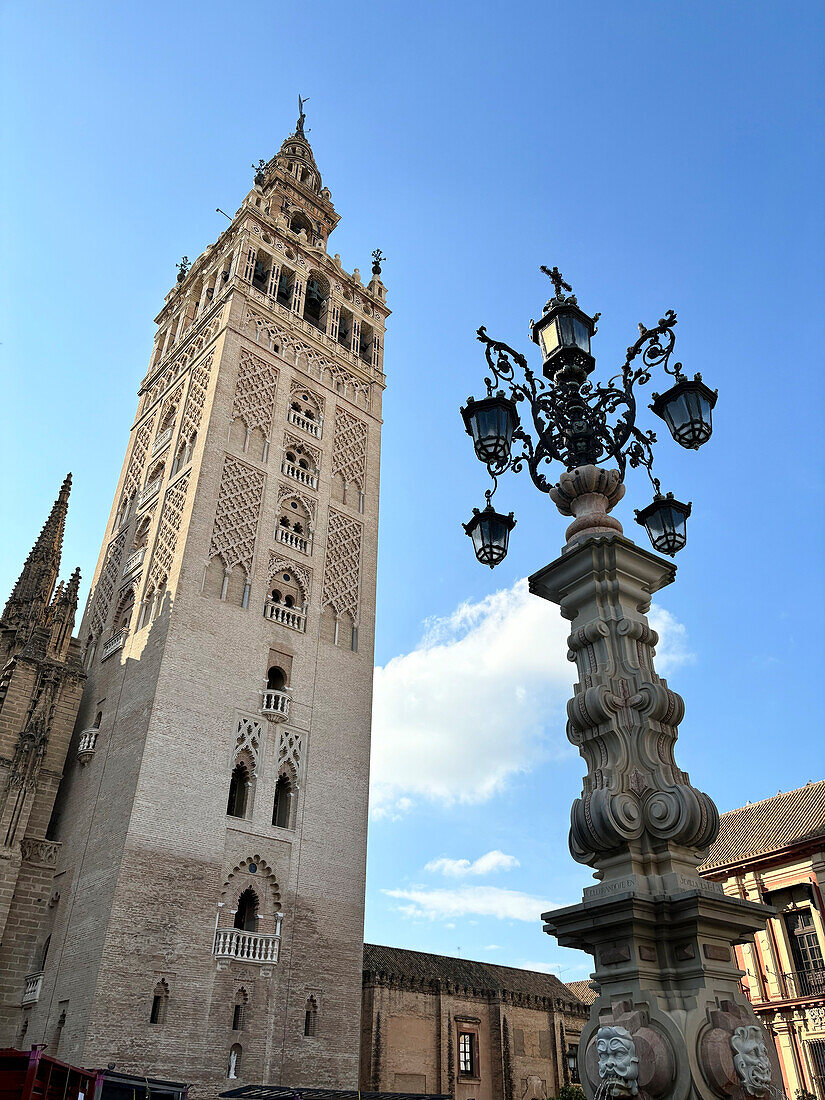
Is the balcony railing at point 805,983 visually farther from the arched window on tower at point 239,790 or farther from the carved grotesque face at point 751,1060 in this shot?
the carved grotesque face at point 751,1060

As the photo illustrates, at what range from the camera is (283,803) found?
2141 centimetres

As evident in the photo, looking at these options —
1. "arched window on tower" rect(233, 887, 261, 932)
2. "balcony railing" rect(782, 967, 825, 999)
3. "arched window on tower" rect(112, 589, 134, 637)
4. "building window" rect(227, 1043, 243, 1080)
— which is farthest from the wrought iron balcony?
"balcony railing" rect(782, 967, 825, 999)

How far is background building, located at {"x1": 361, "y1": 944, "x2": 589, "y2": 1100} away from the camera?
86.5 feet

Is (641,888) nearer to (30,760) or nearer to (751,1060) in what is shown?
(751,1060)

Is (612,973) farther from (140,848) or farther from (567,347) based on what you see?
(140,848)

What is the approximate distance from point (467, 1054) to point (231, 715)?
661 inches

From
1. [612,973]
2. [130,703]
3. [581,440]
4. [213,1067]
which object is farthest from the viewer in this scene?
[130,703]

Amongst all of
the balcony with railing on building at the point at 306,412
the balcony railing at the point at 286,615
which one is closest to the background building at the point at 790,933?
the balcony railing at the point at 286,615

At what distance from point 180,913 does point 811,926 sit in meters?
16.0

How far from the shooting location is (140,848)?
18.0 metres

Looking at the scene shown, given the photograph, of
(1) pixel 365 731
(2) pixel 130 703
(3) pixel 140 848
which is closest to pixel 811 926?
(1) pixel 365 731

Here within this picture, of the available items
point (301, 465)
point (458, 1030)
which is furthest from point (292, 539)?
point (458, 1030)

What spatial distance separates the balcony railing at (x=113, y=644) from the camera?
77.0 ft

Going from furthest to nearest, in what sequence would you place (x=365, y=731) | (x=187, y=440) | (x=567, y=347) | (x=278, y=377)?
(x=278, y=377)
(x=187, y=440)
(x=365, y=731)
(x=567, y=347)
